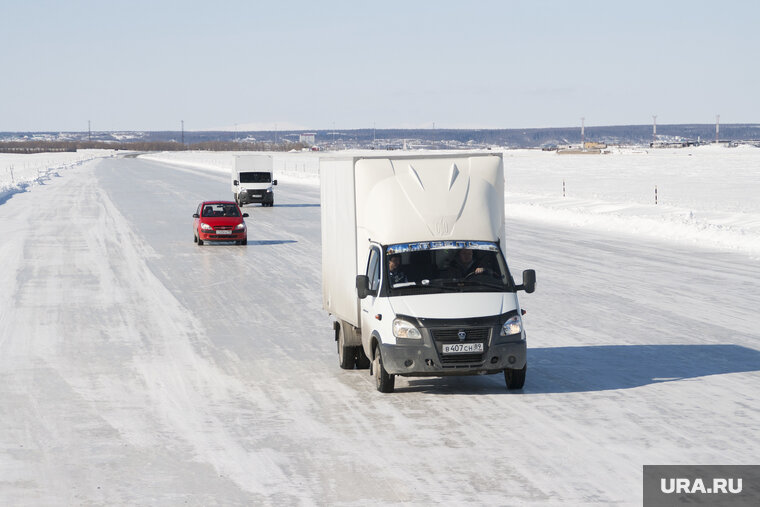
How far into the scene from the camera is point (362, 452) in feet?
30.9

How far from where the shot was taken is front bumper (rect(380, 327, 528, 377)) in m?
11.3

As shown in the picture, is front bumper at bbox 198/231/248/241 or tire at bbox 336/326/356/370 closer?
tire at bbox 336/326/356/370

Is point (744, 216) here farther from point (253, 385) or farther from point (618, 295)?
point (253, 385)

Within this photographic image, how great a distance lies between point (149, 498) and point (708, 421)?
5430mm

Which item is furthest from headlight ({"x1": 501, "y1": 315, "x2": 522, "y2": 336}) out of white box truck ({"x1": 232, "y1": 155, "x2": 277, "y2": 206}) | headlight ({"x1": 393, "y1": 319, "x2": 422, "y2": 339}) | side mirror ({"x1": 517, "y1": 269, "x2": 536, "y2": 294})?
white box truck ({"x1": 232, "y1": 155, "x2": 277, "y2": 206})

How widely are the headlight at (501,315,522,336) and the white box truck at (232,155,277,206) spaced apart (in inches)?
1610

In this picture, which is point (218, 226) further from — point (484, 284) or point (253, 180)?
point (253, 180)

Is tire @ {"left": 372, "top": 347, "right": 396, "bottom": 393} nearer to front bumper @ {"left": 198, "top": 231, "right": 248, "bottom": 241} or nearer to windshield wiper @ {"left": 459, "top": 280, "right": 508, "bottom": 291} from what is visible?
windshield wiper @ {"left": 459, "top": 280, "right": 508, "bottom": 291}

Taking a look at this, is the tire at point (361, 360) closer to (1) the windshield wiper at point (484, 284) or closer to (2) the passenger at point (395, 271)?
(2) the passenger at point (395, 271)

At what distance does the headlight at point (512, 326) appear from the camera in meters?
11.5

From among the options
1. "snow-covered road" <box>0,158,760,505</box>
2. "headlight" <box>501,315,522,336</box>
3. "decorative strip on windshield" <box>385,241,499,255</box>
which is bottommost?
"snow-covered road" <box>0,158,760,505</box>

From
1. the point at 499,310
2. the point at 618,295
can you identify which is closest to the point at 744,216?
the point at 618,295

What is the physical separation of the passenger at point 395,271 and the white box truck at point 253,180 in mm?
40114

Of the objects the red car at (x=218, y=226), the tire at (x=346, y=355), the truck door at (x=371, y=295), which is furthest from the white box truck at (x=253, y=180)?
the truck door at (x=371, y=295)
